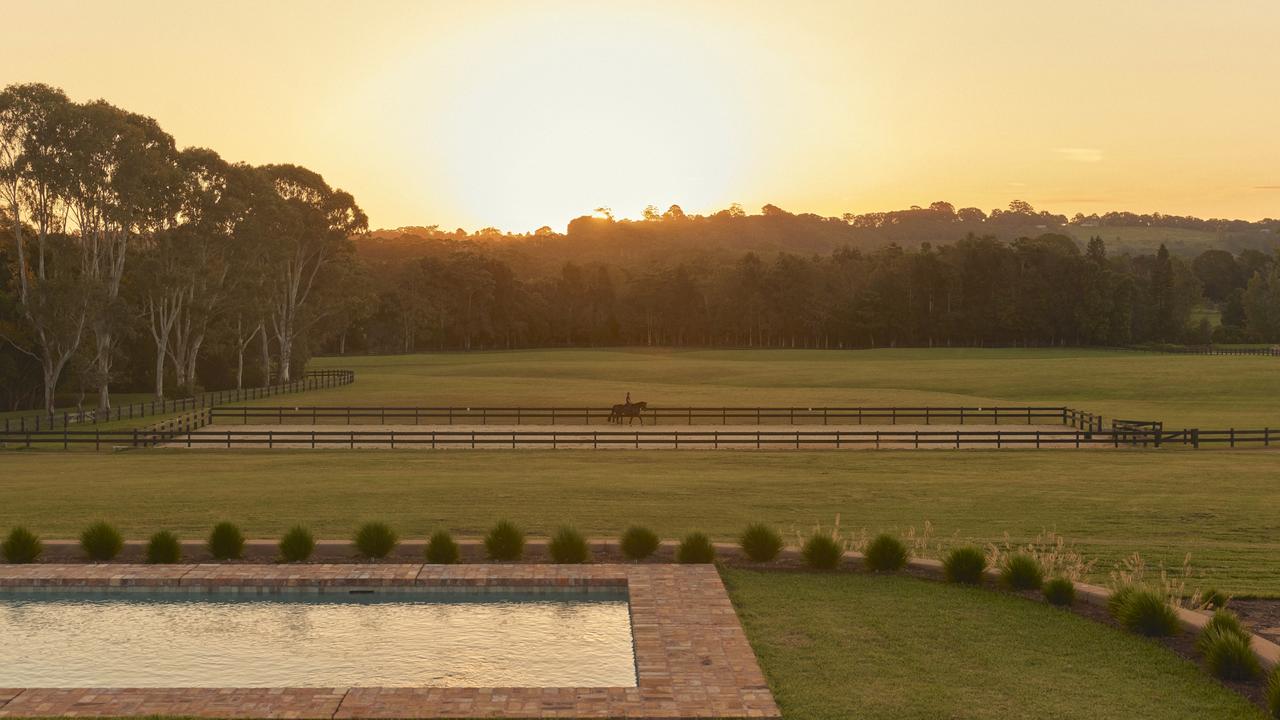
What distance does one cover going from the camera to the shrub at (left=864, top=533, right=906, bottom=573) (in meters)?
17.5

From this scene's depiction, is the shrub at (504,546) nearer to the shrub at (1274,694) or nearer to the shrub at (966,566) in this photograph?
the shrub at (966,566)

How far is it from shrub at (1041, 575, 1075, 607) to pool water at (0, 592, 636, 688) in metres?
6.15

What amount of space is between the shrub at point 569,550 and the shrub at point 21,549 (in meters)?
8.69

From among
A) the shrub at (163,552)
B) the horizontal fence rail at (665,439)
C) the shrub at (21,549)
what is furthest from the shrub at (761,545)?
the horizontal fence rail at (665,439)

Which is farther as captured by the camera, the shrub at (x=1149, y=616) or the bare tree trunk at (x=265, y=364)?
the bare tree trunk at (x=265, y=364)

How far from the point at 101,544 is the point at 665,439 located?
1102 inches

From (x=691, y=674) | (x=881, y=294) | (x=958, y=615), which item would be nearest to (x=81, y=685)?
(x=691, y=674)

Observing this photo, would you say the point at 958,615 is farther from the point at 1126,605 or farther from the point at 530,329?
the point at 530,329

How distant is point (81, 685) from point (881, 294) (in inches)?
6265

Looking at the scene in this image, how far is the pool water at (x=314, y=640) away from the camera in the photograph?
1327 cm

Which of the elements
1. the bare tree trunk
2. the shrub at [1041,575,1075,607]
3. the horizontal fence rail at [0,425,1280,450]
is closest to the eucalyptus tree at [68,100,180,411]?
the horizontal fence rail at [0,425,1280,450]

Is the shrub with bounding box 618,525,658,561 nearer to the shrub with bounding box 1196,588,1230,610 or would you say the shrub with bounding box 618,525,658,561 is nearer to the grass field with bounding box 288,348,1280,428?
the shrub with bounding box 1196,588,1230,610

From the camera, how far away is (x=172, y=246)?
70.2 meters

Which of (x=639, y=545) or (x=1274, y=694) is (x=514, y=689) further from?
(x=1274, y=694)
